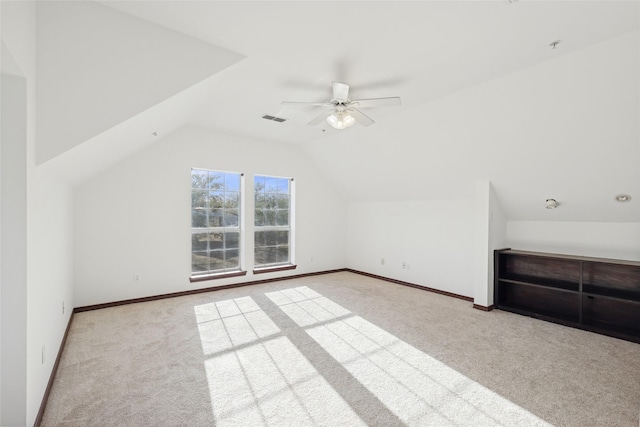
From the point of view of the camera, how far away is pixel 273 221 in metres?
5.78

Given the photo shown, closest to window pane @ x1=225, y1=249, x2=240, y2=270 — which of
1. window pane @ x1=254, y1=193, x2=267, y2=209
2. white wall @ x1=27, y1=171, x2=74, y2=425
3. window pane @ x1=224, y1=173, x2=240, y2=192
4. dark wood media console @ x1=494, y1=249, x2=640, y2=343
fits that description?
window pane @ x1=254, y1=193, x2=267, y2=209

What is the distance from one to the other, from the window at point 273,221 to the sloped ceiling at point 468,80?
1472 mm

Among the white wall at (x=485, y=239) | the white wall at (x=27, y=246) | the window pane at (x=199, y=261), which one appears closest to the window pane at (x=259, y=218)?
the window pane at (x=199, y=261)

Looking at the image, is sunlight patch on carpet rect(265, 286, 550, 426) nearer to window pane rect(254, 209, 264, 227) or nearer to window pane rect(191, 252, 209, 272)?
window pane rect(191, 252, 209, 272)

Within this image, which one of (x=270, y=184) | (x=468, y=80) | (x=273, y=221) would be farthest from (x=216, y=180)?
(x=468, y=80)

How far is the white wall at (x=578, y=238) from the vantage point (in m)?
3.46

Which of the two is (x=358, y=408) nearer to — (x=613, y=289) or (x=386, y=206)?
(x=613, y=289)

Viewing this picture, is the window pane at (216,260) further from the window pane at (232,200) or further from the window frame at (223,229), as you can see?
the window pane at (232,200)

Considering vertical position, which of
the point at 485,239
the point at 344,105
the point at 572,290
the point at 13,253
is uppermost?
the point at 344,105

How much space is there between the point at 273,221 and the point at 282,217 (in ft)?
0.72

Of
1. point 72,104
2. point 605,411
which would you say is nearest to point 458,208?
point 605,411

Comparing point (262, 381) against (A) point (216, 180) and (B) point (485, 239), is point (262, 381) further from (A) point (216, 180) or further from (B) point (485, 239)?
(A) point (216, 180)

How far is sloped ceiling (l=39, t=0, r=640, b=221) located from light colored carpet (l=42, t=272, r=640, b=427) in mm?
1816

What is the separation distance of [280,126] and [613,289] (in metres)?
4.78
